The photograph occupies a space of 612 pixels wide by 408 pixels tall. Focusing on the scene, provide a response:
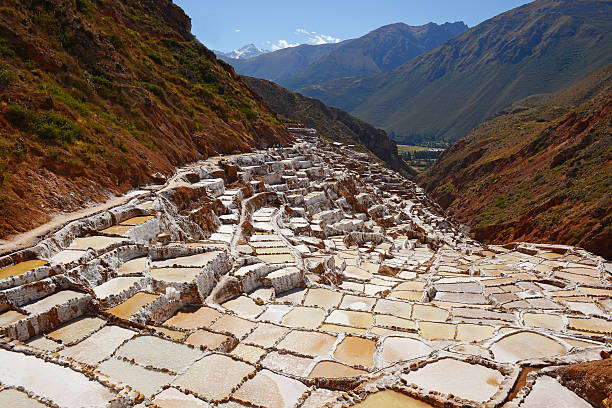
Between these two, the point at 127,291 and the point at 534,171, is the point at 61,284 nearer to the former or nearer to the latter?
the point at 127,291

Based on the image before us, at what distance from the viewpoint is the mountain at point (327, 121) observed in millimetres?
73250

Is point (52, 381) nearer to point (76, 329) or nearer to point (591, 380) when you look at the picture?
point (76, 329)

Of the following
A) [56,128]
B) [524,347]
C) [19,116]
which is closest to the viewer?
[524,347]

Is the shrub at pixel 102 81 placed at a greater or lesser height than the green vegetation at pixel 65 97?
greater

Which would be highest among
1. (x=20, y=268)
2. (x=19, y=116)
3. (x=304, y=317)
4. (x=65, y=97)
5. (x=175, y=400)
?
(x=65, y=97)

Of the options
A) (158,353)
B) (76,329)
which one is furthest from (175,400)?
(76,329)

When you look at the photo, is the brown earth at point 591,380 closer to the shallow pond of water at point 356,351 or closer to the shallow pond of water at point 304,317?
the shallow pond of water at point 356,351

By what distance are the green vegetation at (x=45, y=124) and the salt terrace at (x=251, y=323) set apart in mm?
3242

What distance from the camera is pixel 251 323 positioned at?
8766mm

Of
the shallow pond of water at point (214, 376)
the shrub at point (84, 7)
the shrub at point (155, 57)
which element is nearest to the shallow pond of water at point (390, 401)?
the shallow pond of water at point (214, 376)

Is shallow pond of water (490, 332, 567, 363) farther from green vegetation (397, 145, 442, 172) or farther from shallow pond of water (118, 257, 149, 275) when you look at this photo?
green vegetation (397, 145, 442, 172)

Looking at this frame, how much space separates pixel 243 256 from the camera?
12188 millimetres

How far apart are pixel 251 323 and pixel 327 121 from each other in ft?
239

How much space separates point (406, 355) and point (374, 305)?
3458 mm
